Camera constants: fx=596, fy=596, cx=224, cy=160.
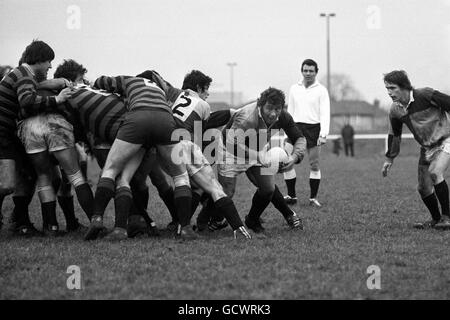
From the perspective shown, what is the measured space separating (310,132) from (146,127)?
4753mm

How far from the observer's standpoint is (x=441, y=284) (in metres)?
4.51

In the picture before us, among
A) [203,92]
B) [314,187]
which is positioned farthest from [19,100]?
[314,187]

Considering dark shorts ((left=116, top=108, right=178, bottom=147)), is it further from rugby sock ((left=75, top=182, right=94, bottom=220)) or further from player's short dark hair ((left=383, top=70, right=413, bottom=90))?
player's short dark hair ((left=383, top=70, right=413, bottom=90))

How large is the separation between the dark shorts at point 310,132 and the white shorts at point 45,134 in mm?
4701

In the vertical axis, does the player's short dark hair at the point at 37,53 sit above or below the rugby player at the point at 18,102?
above

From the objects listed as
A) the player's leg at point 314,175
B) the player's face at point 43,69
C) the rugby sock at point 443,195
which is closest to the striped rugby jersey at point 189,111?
the player's face at point 43,69

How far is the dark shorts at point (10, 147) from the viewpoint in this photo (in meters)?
6.86

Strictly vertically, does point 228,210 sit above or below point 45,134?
below

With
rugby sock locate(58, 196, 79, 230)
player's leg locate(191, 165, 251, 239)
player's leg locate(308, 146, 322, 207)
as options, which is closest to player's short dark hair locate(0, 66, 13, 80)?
rugby sock locate(58, 196, 79, 230)

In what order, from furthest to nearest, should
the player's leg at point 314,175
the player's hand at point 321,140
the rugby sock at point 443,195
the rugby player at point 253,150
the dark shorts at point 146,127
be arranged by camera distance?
the player's hand at point 321,140 → the player's leg at point 314,175 → the rugby sock at point 443,195 → the rugby player at point 253,150 → the dark shorts at point 146,127

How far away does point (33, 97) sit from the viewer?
655 centimetres

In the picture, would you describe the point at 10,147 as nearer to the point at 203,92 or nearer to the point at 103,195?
the point at 103,195

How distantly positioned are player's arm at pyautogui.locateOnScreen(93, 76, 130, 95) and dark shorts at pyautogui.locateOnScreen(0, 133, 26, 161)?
120 cm

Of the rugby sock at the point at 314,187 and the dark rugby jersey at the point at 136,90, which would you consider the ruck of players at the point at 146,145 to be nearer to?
the dark rugby jersey at the point at 136,90
